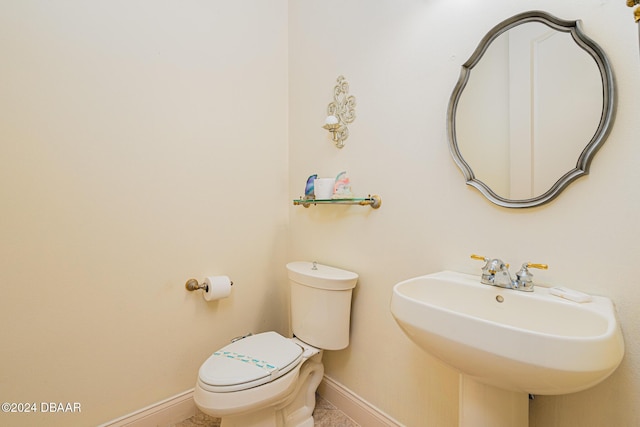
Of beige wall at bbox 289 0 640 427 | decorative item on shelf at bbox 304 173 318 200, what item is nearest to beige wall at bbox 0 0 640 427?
beige wall at bbox 289 0 640 427

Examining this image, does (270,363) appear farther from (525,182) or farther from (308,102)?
(308,102)

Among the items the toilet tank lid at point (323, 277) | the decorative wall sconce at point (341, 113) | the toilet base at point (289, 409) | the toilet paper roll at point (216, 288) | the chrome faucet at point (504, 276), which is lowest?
the toilet base at point (289, 409)

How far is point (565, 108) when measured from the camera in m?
0.82

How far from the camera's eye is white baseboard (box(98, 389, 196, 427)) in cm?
131

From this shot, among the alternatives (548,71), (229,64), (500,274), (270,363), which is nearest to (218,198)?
(229,64)

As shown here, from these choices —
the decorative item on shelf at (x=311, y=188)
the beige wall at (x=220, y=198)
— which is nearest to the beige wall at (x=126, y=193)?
the beige wall at (x=220, y=198)

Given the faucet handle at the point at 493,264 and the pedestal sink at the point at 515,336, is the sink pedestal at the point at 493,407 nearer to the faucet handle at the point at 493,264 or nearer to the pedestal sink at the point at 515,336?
the pedestal sink at the point at 515,336

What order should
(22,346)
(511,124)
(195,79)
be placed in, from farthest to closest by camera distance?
(195,79) → (22,346) → (511,124)

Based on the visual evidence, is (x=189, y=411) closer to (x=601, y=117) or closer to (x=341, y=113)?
(x=341, y=113)

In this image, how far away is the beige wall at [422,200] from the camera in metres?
0.74

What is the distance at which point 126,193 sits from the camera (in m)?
1.32

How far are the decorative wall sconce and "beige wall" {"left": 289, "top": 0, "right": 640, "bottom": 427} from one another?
0.16 ft

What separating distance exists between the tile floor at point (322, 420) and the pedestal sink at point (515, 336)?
0.83m

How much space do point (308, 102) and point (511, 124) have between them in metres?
1.15
